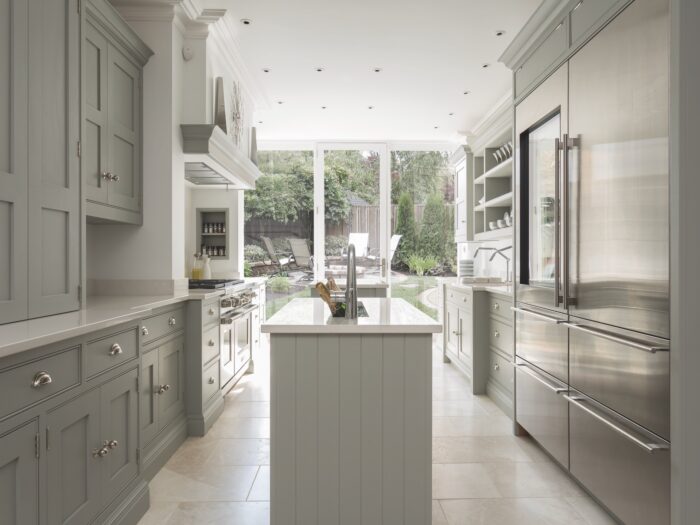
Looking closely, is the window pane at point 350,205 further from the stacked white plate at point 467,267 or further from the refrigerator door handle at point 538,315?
the refrigerator door handle at point 538,315

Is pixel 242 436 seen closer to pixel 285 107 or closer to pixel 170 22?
pixel 170 22

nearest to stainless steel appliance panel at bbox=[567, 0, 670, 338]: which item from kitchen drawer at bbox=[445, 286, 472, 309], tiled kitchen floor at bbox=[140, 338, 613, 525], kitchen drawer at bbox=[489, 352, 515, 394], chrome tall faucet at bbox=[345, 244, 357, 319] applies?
tiled kitchen floor at bbox=[140, 338, 613, 525]

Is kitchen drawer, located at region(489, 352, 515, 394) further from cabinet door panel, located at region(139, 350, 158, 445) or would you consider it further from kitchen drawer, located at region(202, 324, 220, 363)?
cabinet door panel, located at region(139, 350, 158, 445)

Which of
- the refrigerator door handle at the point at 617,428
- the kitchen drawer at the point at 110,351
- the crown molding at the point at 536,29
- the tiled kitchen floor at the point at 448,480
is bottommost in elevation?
the tiled kitchen floor at the point at 448,480

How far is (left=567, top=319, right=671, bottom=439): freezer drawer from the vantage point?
1.66 m

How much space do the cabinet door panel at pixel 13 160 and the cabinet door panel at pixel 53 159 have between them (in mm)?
42

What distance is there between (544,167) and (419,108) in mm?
2666

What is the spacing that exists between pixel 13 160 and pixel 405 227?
5218mm

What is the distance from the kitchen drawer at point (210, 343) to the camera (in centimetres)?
311

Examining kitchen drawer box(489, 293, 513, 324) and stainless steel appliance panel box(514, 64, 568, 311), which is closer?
stainless steel appliance panel box(514, 64, 568, 311)

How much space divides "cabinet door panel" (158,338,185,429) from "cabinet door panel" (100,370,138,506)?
1.52 ft

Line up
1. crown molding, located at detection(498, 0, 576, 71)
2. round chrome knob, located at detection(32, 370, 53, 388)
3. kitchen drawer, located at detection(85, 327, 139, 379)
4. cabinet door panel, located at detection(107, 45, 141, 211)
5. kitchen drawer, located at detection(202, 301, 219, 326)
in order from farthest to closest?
1. kitchen drawer, located at detection(202, 301, 219, 326)
2. cabinet door panel, located at detection(107, 45, 141, 211)
3. crown molding, located at detection(498, 0, 576, 71)
4. kitchen drawer, located at detection(85, 327, 139, 379)
5. round chrome knob, located at detection(32, 370, 53, 388)

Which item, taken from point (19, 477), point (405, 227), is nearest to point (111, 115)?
point (19, 477)

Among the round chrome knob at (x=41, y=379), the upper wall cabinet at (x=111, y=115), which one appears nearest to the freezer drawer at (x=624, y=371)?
the round chrome knob at (x=41, y=379)
